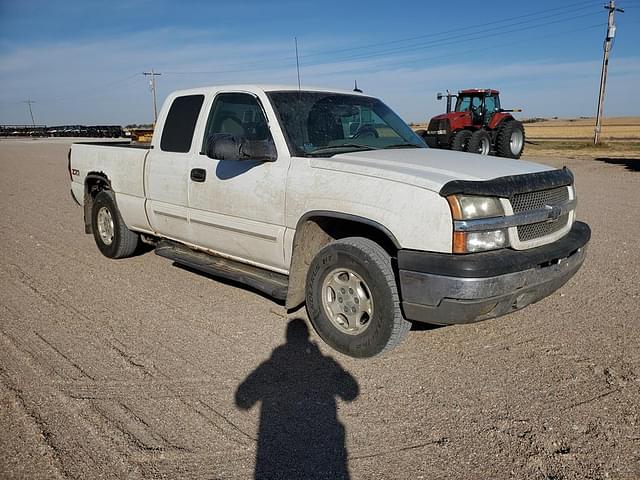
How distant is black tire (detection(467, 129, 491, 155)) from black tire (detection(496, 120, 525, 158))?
43 cm

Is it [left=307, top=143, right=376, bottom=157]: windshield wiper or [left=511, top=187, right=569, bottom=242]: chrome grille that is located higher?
[left=307, top=143, right=376, bottom=157]: windshield wiper

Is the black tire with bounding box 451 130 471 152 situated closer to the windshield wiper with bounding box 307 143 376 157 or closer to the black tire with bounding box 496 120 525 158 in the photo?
the black tire with bounding box 496 120 525 158

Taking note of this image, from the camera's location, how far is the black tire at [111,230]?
6.34m

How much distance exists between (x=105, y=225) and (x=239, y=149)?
11.2 ft

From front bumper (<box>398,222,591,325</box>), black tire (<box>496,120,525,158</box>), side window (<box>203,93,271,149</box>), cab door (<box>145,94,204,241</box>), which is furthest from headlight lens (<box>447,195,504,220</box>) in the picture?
black tire (<box>496,120,525,158</box>)

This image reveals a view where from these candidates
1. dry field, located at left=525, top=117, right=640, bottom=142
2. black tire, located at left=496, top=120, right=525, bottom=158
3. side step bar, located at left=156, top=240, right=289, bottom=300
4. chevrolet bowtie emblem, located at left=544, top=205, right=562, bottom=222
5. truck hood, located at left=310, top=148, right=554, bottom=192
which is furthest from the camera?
dry field, located at left=525, top=117, right=640, bottom=142

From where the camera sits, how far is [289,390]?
3510 millimetres

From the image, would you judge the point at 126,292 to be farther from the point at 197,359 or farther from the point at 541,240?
the point at 541,240

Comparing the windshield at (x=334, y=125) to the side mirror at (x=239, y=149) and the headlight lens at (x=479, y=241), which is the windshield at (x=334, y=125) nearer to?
the side mirror at (x=239, y=149)

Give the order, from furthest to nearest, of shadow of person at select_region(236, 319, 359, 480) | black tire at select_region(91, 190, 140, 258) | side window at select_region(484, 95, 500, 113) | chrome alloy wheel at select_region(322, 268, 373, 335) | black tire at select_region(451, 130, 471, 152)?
side window at select_region(484, 95, 500, 113) → black tire at select_region(451, 130, 471, 152) → black tire at select_region(91, 190, 140, 258) → chrome alloy wheel at select_region(322, 268, 373, 335) → shadow of person at select_region(236, 319, 359, 480)

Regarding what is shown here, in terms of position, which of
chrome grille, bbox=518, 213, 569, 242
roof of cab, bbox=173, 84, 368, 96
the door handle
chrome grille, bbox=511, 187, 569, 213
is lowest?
chrome grille, bbox=518, 213, 569, 242

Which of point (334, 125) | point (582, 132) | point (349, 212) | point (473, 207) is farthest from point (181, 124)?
point (582, 132)

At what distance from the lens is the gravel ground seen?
2.77 m

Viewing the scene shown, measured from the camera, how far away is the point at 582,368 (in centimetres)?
376
